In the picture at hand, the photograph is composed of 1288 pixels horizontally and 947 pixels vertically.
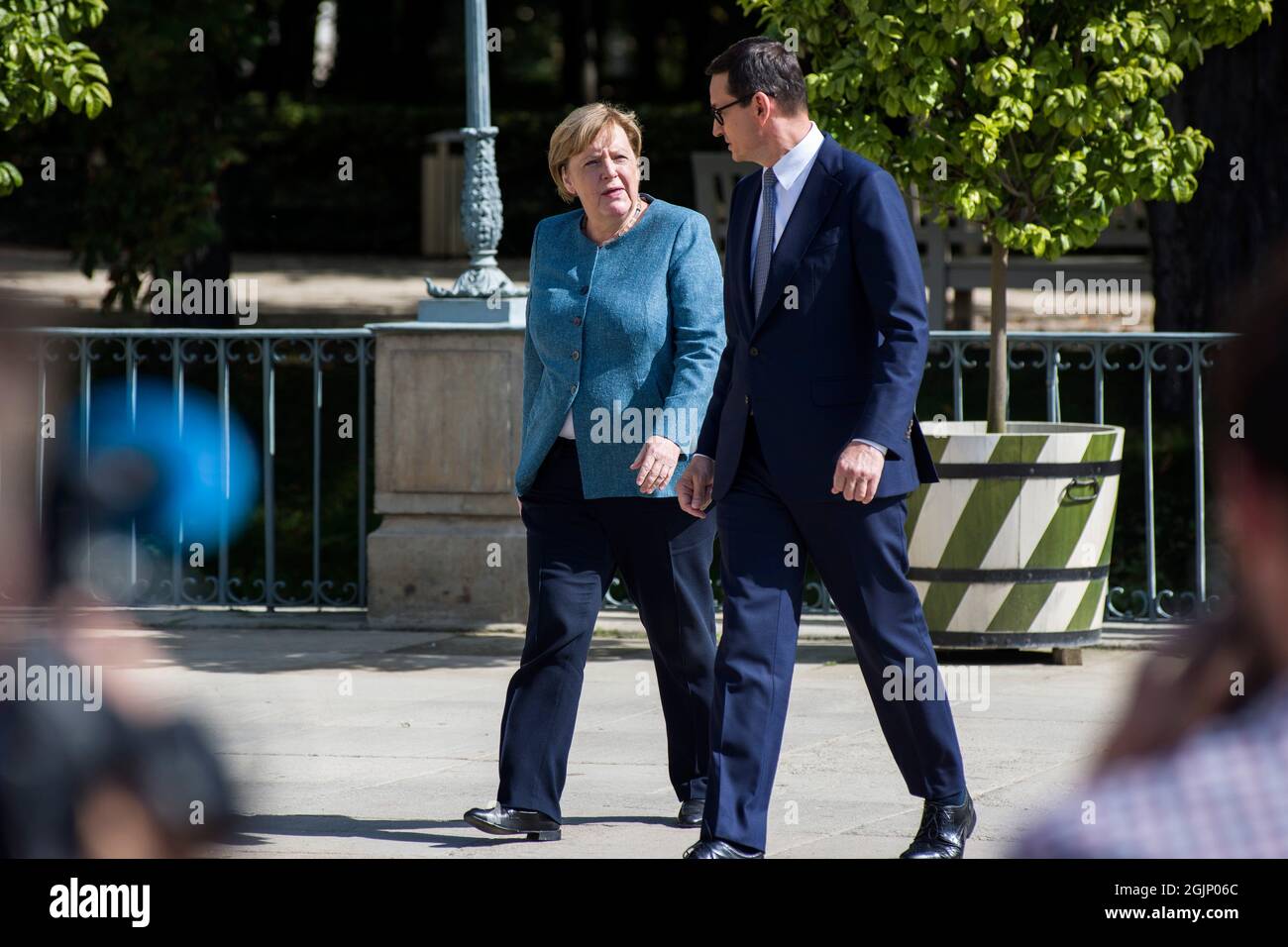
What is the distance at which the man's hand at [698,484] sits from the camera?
4773 millimetres

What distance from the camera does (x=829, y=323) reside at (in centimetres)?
450

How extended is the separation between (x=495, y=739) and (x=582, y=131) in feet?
7.27

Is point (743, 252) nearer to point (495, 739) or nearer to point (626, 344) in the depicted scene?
point (626, 344)

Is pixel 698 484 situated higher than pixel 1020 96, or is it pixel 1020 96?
pixel 1020 96

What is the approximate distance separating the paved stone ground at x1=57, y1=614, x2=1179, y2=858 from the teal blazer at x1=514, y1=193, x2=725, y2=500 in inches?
37.2

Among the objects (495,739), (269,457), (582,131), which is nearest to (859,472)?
(582,131)

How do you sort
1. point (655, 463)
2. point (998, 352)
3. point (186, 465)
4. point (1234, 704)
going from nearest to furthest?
point (1234, 704) < point (655, 463) < point (998, 352) < point (186, 465)

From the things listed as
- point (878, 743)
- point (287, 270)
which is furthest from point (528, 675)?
point (287, 270)

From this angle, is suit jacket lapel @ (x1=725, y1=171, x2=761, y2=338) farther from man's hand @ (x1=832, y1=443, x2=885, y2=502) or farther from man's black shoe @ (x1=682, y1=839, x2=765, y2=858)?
man's black shoe @ (x1=682, y1=839, x2=765, y2=858)

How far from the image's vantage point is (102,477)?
6.38 feet

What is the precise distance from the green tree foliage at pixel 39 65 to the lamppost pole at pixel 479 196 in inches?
62.8

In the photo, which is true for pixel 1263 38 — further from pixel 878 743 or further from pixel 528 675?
pixel 528 675

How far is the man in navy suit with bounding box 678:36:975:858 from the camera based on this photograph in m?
4.39

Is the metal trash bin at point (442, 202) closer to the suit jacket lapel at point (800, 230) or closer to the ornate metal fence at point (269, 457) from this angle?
the ornate metal fence at point (269, 457)
